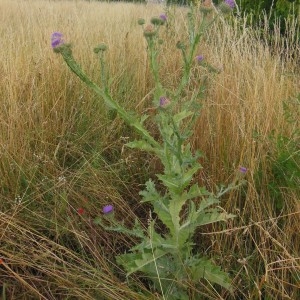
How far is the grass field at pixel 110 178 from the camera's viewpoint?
1628 millimetres

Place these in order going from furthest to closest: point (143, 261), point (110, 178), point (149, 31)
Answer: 1. point (110, 178)
2. point (149, 31)
3. point (143, 261)

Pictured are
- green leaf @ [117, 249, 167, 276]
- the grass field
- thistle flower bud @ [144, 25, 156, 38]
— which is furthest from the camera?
thistle flower bud @ [144, 25, 156, 38]

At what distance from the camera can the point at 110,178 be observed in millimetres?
2193

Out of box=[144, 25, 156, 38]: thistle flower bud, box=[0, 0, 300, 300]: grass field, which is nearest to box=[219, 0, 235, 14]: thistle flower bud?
box=[144, 25, 156, 38]: thistle flower bud

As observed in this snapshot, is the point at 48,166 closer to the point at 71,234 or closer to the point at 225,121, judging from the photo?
the point at 71,234

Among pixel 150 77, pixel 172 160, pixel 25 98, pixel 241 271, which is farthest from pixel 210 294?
pixel 150 77

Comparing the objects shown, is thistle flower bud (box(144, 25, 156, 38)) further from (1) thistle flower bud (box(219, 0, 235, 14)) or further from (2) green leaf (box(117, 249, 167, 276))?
(2) green leaf (box(117, 249, 167, 276))

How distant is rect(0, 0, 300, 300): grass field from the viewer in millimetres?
1628

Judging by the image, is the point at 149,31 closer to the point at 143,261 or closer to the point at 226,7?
the point at 226,7

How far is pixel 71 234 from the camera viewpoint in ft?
6.25

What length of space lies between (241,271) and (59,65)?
1843mm

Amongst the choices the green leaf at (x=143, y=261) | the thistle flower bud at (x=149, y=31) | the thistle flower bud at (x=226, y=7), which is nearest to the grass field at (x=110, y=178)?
the green leaf at (x=143, y=261)

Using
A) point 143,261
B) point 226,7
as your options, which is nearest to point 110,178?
point 143,261

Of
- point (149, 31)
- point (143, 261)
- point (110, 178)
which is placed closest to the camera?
point (143, 261)
